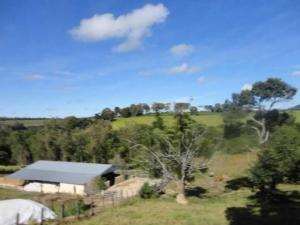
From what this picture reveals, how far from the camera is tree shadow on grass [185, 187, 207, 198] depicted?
44.6 m

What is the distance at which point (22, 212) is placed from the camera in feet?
96.6

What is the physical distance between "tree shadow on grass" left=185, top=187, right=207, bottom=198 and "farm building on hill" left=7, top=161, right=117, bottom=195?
50.1ft

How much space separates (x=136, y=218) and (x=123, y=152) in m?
49.4

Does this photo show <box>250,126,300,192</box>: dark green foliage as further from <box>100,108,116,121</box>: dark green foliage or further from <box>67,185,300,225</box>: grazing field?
<box>100,108,116,121</box>: dark green foliage

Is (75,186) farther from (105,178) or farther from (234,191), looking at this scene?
(234,191)

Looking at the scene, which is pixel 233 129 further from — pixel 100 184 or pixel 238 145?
pixel 100 184

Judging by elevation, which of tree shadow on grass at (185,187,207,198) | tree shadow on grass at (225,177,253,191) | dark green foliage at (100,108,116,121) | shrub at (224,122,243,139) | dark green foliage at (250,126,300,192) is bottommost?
tree shadow on grass at (185,187,207,198)

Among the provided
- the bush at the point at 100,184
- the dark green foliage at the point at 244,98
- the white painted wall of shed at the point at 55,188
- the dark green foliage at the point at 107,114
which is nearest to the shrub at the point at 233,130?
the dark green foliage at the point at 244,98

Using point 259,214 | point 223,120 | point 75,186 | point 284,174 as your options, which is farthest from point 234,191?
point 223,120

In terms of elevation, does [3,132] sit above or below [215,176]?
above

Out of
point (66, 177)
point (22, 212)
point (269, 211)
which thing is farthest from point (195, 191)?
point (22, 212)

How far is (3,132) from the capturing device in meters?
107

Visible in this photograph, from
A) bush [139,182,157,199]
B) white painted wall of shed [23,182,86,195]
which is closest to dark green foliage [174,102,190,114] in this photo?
bush [139,182,157,199]

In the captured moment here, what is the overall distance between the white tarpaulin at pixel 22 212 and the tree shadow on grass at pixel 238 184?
82.3 feet
